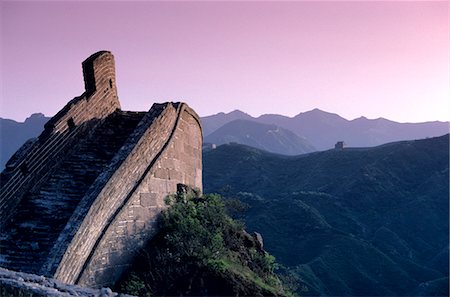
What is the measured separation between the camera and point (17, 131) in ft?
374

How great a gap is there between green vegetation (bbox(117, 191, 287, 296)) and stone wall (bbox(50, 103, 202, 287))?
31cm

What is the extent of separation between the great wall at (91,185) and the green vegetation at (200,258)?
34cm

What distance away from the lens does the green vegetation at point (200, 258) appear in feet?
26.8

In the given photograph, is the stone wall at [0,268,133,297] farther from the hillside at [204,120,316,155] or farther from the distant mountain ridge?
the distant mountain ridge

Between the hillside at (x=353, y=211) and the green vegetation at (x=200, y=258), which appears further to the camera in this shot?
the hillside at (x=353, y=211)

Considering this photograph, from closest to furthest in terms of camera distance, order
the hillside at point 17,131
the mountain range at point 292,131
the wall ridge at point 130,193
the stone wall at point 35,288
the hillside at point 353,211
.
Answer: the stone wall at point 35,288 → the wall ridge at point 130,193 → the hillside at point 353,211 → the hillside at point 17,131 → the mountain range at point 292,131

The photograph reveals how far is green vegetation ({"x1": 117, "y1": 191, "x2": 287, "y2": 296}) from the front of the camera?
322 inches

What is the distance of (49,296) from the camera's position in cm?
550

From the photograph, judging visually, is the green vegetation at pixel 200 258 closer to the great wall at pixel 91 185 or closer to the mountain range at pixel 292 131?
the great wall at pixel 91 185

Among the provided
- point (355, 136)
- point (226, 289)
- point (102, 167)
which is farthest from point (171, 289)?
point (355, 136)

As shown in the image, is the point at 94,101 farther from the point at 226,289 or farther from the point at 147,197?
the point at 226,289

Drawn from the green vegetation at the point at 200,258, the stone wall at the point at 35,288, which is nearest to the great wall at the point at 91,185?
the green vegetation at the point at 200,258

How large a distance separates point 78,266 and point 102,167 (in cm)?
220

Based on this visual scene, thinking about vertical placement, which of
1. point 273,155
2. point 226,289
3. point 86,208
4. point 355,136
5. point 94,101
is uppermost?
point 355,136
